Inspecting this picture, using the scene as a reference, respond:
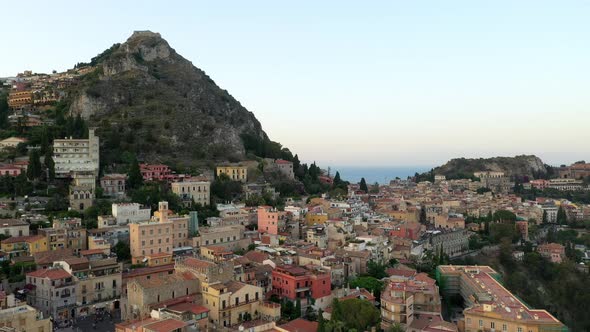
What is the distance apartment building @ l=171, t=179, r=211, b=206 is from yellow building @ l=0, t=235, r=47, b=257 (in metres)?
17.6

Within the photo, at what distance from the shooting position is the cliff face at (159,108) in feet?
229

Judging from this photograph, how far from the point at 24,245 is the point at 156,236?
865cm

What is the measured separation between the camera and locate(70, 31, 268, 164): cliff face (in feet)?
229

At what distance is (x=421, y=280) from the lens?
3653 centimetres

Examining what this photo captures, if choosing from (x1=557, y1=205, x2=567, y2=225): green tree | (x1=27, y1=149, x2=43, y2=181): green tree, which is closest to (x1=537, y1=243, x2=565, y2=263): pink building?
(x1=557, y1=205, x2=567, y2=225): green tree

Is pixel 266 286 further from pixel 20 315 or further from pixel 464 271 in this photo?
pixel 464 271

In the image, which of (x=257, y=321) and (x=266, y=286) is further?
(x=266, y=286)

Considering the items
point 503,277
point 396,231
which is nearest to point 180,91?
point 396,231

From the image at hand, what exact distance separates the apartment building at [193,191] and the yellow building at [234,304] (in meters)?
23.6

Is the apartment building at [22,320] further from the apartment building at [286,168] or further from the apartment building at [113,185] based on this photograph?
the apartment building at [286,168]

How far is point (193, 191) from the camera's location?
176 feet

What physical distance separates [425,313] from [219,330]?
13.5 metres

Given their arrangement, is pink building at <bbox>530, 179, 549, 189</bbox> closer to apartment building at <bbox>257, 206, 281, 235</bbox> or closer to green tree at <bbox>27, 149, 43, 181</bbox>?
apartment building at <bbox>257, 206, 281, 235</bbox>

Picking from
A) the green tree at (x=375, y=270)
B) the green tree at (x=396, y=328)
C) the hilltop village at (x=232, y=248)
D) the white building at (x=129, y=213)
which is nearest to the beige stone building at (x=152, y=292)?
the hilltop village at (x=232, y=248)
